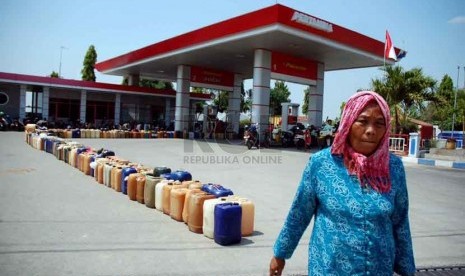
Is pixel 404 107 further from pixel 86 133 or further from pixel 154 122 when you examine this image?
pixel 154 122

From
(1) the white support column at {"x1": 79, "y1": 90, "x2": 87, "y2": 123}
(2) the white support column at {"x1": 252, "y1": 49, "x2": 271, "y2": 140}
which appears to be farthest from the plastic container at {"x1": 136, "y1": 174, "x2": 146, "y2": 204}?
(1) the white support column at {"x1": 79, "y1": 90, "x2": 87, "y2": 123}

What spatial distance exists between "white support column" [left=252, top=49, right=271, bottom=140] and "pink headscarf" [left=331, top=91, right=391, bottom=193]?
1724 centimetres

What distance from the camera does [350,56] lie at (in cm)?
2100

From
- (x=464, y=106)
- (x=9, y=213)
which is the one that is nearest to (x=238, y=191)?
(x=9, y=213)

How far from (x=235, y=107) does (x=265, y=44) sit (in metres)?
9.88

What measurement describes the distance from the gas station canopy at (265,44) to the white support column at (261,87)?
582mm

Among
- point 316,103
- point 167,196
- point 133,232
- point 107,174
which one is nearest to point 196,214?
point 133,232

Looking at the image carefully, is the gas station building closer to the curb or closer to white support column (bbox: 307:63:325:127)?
white support column (bbox: 307:63:325:127)

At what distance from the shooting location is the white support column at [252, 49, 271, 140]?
19203mm

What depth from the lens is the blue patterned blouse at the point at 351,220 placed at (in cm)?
188

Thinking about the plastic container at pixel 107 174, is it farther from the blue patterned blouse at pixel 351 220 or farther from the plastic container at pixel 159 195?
the blue patterned blouse at pixel 351 220

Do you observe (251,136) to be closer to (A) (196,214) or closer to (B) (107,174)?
(B) (107,174)

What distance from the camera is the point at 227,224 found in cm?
474

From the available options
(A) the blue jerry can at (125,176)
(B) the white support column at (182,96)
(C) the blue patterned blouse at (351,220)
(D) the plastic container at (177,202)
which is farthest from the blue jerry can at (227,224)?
(B) the white support column at (182,96)
